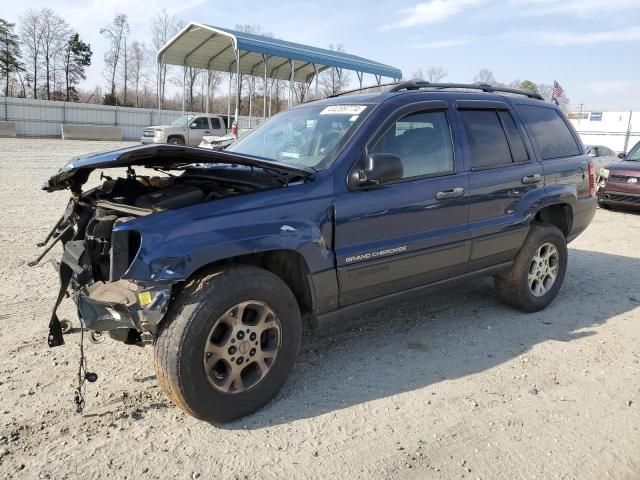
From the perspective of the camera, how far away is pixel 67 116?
104ft

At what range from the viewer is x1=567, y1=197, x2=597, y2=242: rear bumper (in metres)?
5.12

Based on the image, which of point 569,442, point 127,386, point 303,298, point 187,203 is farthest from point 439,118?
point 127,386

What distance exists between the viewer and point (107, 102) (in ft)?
145

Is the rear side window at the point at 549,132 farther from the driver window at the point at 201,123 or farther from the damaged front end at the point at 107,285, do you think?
the driver window at the point at 201,123

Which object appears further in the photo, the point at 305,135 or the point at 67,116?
the point at 67,116

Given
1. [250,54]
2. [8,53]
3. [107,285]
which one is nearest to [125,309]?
[107,285]

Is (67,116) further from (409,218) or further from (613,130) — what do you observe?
(613,130)

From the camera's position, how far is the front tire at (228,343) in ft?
8.96

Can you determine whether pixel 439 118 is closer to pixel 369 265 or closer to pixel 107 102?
pixel 369 265

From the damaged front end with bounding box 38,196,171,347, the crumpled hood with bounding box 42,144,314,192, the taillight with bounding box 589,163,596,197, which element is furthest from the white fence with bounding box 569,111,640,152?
the damaged front end with bounding box 38,196,171,347

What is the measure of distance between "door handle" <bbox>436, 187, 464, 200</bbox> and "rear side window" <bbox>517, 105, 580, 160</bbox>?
1.36 m

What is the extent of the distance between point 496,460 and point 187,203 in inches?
86.9

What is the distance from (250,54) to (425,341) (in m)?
23.0

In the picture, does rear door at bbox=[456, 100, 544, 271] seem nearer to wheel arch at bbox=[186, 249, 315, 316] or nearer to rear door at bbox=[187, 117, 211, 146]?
wheel arch at bbox=[186, 249, 315, 316]
